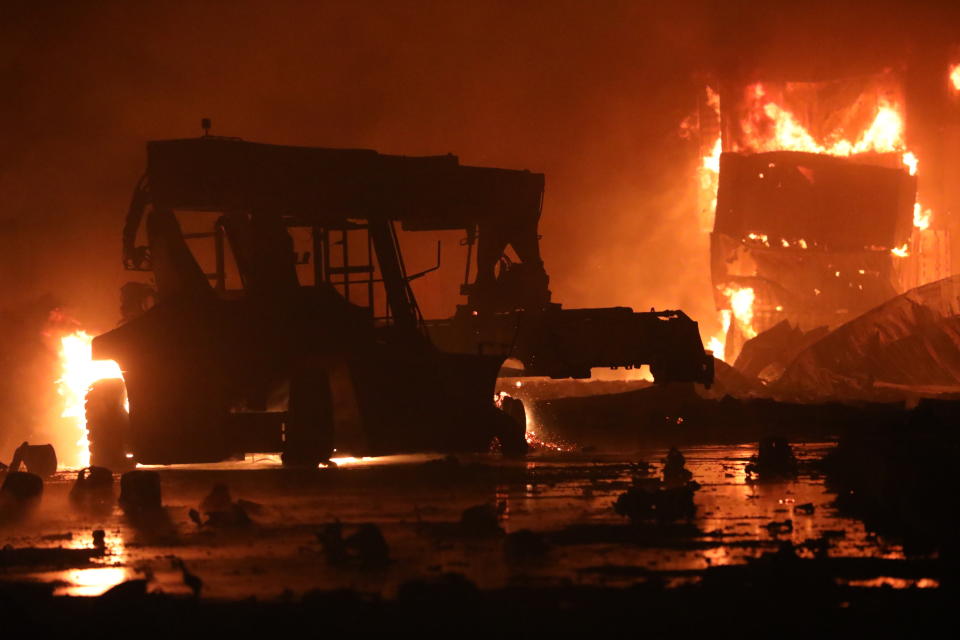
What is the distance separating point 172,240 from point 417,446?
456cm

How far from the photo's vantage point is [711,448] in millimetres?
21594

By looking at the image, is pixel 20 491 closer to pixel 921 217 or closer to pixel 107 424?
pixel 107 424

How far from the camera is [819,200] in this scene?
176ft

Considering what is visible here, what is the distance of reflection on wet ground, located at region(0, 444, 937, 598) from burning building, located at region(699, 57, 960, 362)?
3653 centimetres

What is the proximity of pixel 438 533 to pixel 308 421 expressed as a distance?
6544 mm

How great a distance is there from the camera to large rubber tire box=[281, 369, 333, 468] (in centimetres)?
1742

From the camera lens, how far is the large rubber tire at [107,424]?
62.7 feet

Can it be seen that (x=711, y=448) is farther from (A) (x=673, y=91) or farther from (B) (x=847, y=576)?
(A) (x=673, y=91)

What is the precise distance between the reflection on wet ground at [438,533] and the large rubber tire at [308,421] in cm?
37

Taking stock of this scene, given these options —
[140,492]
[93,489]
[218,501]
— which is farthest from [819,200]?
[218,501]

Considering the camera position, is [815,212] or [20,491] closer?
[20,491]

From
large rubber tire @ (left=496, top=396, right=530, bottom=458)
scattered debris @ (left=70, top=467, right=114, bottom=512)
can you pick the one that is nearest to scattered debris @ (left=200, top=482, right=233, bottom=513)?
scattered debris @ (left=70, top=467, right=114, bottom=512)

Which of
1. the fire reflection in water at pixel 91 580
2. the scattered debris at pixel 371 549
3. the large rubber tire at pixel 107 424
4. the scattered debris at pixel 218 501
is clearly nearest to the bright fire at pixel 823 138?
the large rubber tire at pixel 107 424

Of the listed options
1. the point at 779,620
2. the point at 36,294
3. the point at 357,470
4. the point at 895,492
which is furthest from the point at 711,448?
the point at 36,294
